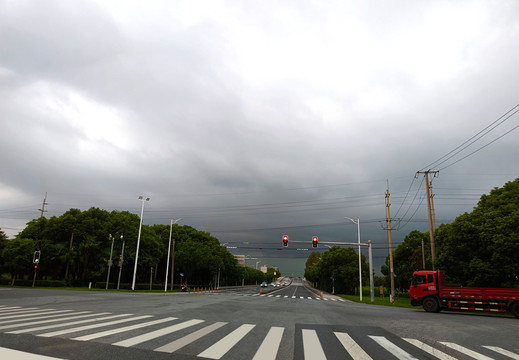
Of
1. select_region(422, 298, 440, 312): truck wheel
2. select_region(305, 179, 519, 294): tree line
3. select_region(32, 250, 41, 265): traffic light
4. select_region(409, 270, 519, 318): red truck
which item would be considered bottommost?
select_region(422, 298, 440, 312): truck wheel

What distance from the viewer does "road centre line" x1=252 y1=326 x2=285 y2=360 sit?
21.1 ft

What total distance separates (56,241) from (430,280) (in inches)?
2159

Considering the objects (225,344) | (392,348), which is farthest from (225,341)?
(392,348)

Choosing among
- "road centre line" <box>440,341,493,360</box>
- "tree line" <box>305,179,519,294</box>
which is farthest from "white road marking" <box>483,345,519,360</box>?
"tree line" <box>305,179,519,294</box>

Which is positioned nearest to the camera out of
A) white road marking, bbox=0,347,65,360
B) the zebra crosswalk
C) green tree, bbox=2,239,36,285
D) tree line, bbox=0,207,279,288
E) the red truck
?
white road marking, bbox=0,347,65,360

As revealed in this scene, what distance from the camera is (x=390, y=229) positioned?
1442 inches

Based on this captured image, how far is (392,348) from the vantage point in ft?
25.3

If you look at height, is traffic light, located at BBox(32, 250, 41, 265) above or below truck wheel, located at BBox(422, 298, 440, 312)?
above

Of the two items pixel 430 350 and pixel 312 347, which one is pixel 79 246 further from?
pixel 430 350

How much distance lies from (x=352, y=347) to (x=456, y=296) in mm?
17676

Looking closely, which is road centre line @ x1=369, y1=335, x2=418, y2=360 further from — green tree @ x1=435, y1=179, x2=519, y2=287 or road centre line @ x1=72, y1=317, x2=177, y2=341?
green tree @ x1=435, y1=179, x2=519, y2=287

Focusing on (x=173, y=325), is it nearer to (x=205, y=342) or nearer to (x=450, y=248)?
(x=205, y=342)

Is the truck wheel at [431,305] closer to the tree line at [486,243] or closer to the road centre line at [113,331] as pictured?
the tree line at [486,243]

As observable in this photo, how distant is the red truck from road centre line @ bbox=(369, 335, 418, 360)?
50.7 feet
